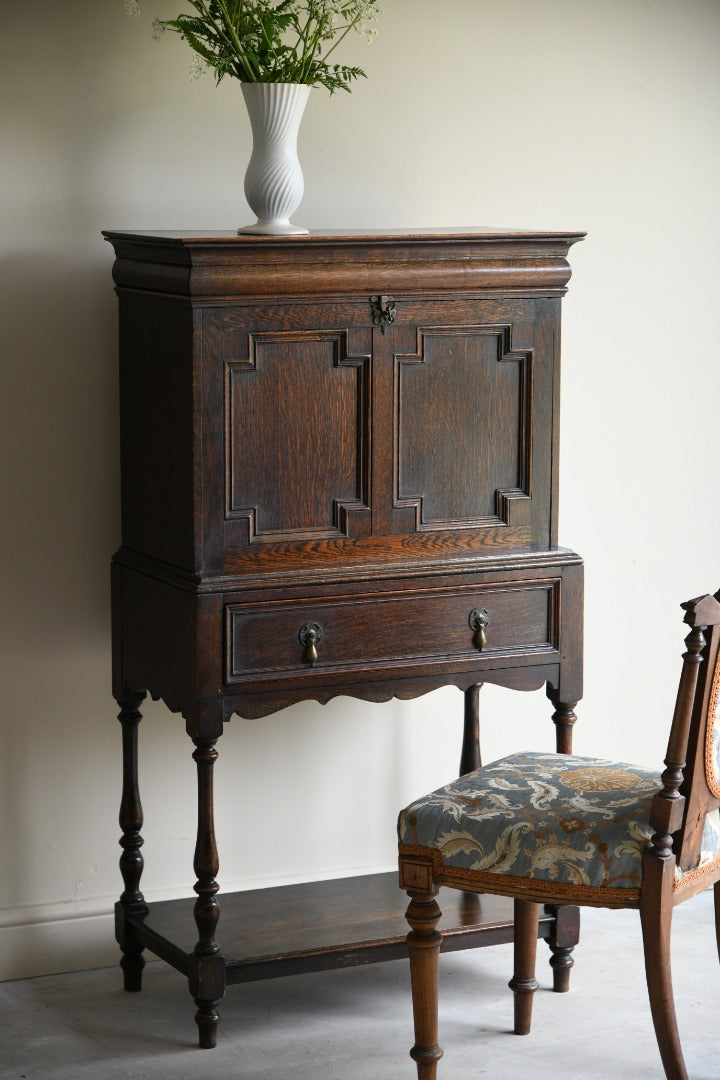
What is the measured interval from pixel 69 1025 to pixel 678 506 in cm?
190

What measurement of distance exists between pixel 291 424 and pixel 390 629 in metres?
0.44

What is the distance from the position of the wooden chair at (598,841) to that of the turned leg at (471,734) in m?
0.76

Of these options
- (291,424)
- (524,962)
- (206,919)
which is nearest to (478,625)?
(291,424)

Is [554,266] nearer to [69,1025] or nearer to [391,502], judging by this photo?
[391,502]

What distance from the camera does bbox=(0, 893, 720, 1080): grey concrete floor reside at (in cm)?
300

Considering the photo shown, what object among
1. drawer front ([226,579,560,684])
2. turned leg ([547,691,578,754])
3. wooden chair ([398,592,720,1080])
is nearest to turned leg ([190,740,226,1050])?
drawer front ([226,579,560,684])

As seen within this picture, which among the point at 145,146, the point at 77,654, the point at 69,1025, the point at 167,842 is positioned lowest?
the point at 69,1025

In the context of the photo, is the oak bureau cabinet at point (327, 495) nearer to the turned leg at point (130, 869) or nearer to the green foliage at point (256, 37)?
the turned leg at point (130, 869)

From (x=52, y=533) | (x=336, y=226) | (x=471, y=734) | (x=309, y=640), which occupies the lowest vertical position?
(x=471, y=734)

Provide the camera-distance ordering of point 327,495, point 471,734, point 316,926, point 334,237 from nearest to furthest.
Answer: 1. point 334,237
2. point 327,495
3. point 316,926
4. point 471,734

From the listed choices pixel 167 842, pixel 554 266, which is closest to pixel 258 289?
pixel 554 266

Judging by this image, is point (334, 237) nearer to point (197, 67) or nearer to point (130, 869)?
point (197, 67)

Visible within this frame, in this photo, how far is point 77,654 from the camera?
3.39m

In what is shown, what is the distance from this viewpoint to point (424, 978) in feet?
8.83
